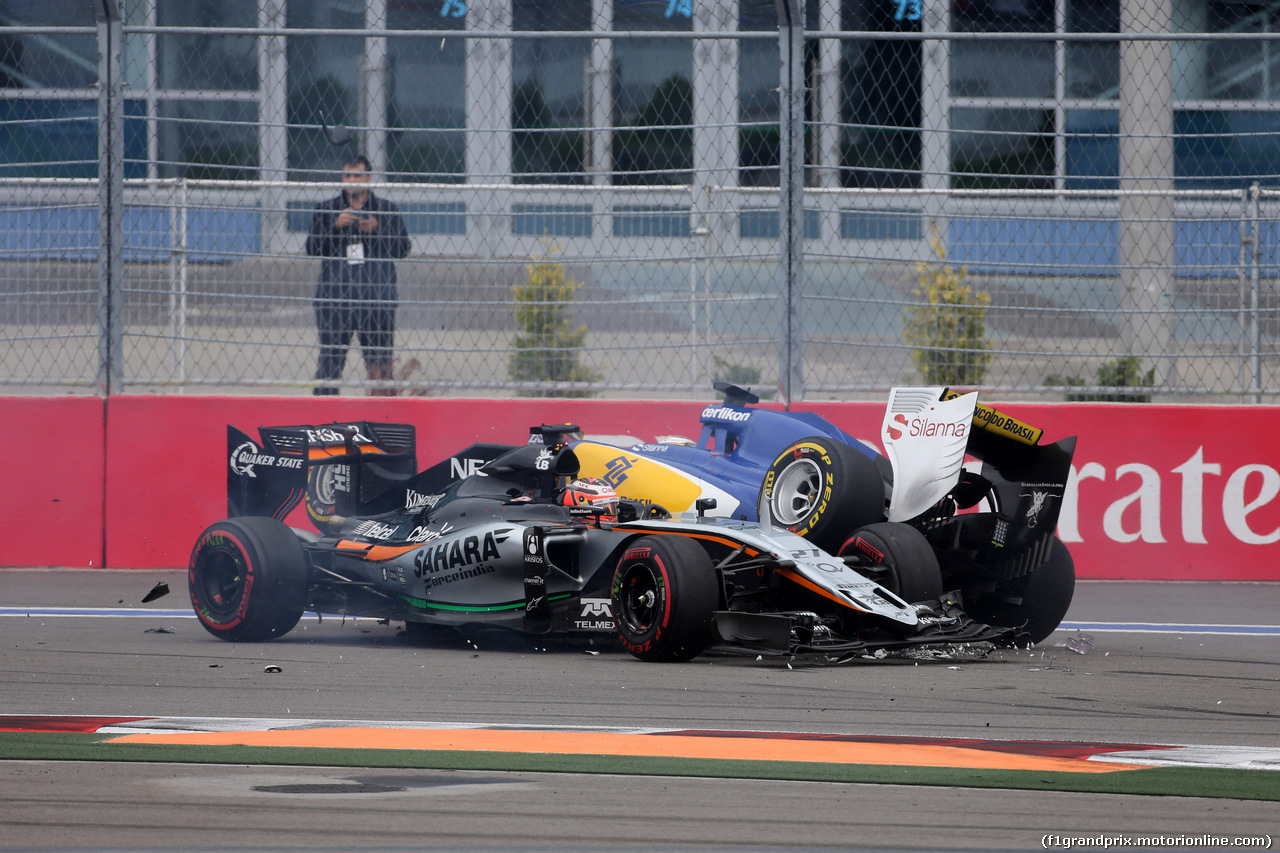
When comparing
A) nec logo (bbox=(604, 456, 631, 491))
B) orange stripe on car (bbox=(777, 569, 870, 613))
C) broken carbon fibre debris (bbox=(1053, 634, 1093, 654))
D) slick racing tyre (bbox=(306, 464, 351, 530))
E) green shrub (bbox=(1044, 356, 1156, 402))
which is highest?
green shrub (bbox=(1044, 356, 1156, 402))

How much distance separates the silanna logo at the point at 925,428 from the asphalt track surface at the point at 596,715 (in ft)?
3.03

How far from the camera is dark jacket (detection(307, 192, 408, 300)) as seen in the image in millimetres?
9633

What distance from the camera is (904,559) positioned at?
6148mm

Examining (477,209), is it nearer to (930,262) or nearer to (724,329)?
(724,329)

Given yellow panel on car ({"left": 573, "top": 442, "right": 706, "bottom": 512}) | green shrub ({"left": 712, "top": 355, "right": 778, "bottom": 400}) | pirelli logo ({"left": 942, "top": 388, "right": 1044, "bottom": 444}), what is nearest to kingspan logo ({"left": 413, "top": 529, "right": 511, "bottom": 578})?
yellow panel on car ({"left": 573, "top": 442, "right": 706, "bottom": 512})

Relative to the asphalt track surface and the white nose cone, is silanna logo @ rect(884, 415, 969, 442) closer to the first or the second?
the white nose cone

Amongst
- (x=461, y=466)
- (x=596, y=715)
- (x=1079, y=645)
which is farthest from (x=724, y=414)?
(x=596, y=715)

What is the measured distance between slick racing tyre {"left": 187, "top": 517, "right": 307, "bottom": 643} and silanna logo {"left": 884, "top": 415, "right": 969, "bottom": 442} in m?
2.63

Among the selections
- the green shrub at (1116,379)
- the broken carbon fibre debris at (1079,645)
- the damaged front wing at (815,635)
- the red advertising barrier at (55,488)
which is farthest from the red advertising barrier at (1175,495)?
the red advertising barrier at (55,488)

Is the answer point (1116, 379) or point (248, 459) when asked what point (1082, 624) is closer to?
point (1116, 379)

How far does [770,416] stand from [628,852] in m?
4.38

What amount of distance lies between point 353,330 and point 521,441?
1.26 metres

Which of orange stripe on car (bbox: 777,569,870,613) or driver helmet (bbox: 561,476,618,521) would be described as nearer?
orange stripe on car (bbox: 777,569,870,613)

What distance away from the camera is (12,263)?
982cm
